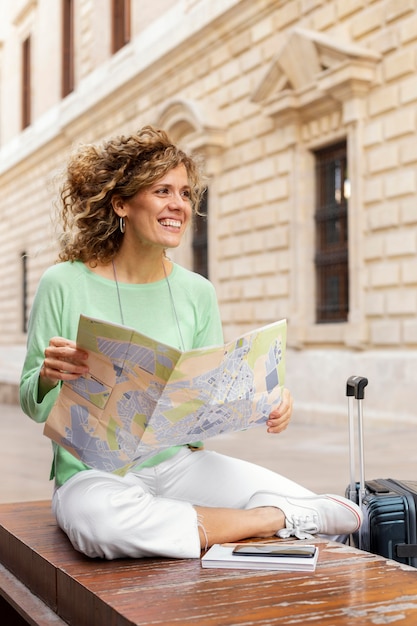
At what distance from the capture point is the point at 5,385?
1461cm

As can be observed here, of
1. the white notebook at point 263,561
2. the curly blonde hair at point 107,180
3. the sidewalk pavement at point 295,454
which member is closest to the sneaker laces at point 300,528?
the white notebook at point 263,561

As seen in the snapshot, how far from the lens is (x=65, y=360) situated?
2.44 m

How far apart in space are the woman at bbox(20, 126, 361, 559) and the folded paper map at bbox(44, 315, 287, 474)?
0.27ft

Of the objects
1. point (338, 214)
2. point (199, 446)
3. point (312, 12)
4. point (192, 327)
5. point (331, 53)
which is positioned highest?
point (312, 12)

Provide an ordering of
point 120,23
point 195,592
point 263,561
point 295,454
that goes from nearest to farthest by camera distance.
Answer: point 195,592, point 263,561, point 295,454, point 120,23

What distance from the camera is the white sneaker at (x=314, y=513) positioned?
265cm

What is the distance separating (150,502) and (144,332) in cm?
61

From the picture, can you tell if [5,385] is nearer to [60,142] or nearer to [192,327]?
[60,142]

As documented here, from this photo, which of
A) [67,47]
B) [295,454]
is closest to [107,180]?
[295,454]

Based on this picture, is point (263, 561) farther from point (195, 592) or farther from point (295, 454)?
point (295, 454)

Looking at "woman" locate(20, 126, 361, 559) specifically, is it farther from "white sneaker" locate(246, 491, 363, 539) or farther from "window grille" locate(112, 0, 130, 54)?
"window grille" locate(112, 0, 130, 54)

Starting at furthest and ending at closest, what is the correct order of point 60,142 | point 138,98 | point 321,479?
point 60,142
point 138,98
point 321,479

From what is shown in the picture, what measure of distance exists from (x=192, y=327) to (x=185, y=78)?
12.0m

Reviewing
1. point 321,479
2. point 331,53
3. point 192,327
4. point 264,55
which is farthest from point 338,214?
point 192,327
